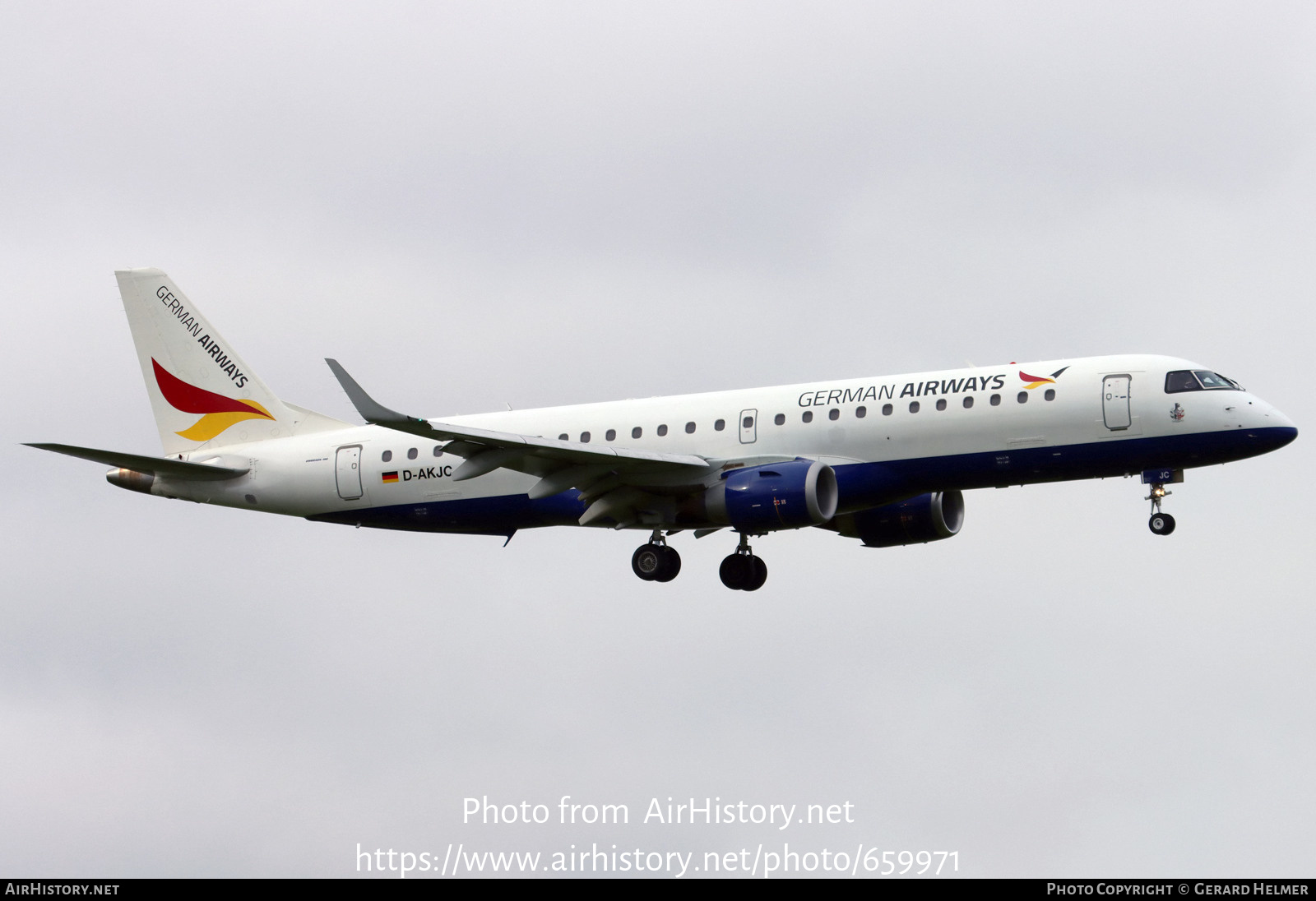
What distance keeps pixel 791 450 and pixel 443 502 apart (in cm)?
967

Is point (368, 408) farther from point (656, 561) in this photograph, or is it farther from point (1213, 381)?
point (1213, 381)

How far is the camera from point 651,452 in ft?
139

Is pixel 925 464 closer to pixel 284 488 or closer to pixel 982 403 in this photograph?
pixel 982 403

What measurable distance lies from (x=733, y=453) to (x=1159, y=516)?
32.8ft

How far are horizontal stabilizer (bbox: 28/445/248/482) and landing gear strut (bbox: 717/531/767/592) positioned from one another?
13378mm

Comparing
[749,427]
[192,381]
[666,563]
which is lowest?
[666,563]

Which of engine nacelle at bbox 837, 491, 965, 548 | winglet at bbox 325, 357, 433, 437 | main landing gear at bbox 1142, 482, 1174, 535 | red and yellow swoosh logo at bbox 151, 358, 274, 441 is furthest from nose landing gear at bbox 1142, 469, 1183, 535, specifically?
red and yellow swoosh logo at bbox 151, 358, 274, 441

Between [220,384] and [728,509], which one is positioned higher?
[220,384]

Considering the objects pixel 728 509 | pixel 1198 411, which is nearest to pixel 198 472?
pixel 728 509

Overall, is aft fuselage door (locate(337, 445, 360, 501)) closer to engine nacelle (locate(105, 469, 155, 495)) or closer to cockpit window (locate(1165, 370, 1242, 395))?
engine nacelle (locate(105, 469, 155, 495))

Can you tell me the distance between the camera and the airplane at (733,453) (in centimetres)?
3944

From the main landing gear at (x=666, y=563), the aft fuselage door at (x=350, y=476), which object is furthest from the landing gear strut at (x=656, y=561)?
the aft fuselage door at (x=350, y=476)

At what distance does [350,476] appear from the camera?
152 ft

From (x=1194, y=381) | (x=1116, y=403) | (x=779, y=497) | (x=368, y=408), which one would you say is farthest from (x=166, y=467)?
(x=1194, y=381)
